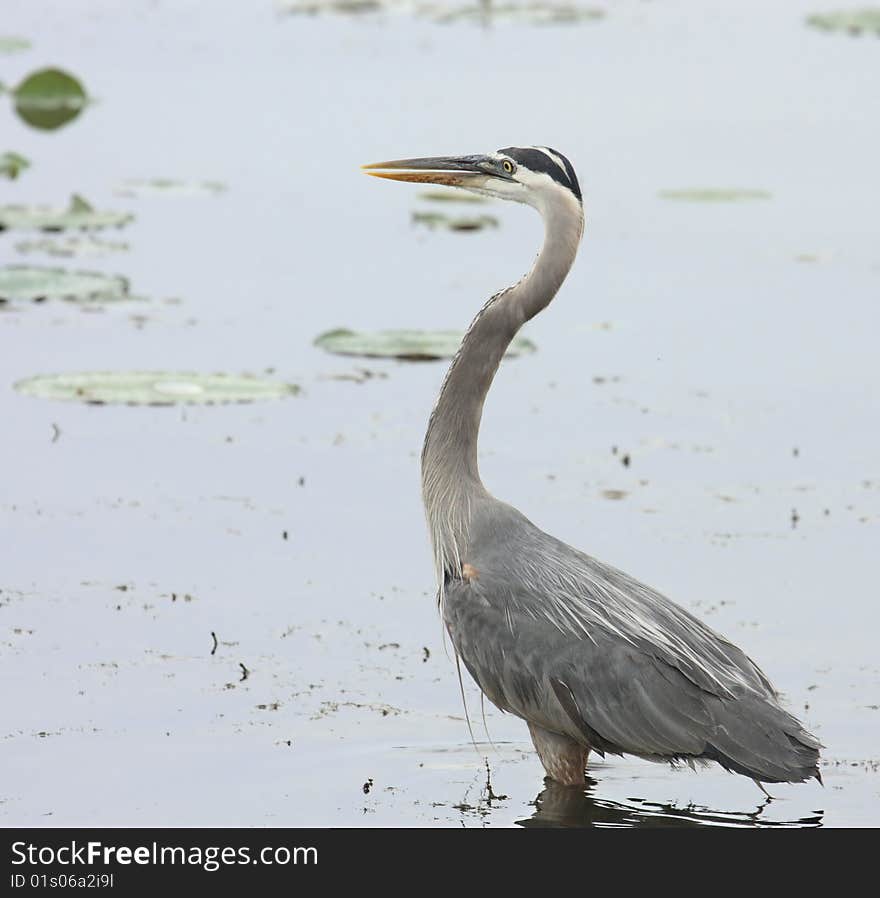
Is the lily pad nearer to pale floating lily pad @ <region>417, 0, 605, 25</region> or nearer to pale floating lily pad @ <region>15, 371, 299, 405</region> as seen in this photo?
pale floating lily pad @ <region>15, 371, 299, 405</region>

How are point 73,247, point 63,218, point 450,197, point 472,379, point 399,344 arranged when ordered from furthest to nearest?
point 450,197 < point 63,218 < point 73,247 < point 399,344 < point 472,379

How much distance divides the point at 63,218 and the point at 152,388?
4013 millimetres

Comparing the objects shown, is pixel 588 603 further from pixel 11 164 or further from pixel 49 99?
pixel 49 99

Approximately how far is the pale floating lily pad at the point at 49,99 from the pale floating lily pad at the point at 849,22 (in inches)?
437

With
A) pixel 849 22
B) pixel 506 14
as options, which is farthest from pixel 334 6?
pixel 849 22

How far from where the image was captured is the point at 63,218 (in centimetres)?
1335

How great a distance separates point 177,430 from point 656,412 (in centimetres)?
258

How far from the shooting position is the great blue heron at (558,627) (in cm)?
588

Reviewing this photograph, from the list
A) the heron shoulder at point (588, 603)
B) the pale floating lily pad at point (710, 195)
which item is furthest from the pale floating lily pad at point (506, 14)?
the heron shoulder at point (588, 603)

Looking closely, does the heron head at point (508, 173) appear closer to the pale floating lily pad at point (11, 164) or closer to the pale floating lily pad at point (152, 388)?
the pale floating lily pad at point (152, 388)

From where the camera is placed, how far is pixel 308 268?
43.0 ft

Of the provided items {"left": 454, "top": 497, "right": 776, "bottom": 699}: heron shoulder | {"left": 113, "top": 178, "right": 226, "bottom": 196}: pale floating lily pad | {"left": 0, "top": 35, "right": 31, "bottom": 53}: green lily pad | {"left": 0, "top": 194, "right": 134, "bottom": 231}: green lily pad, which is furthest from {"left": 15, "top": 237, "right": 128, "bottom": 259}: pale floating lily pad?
{"left": 0, "top": 35, "right": 31, "bottom": 53}: green lily pad

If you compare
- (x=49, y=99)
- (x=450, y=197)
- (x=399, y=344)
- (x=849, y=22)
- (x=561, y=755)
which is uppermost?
(x=561, y=755)

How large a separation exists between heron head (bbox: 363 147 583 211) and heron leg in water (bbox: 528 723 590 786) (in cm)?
186
